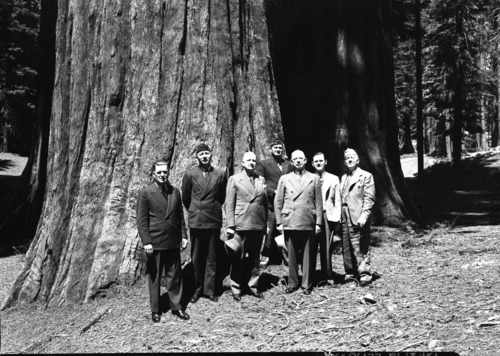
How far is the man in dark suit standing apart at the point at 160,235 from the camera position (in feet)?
23.3

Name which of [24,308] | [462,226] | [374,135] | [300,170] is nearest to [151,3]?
→ [300,170]

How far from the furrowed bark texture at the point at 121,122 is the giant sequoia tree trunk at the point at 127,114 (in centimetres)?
1

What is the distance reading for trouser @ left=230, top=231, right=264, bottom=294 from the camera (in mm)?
7746

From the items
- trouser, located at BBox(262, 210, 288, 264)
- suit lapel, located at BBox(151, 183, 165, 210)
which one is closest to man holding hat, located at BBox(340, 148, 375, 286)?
trouser, located at BBox(262, 210, 288, 264)

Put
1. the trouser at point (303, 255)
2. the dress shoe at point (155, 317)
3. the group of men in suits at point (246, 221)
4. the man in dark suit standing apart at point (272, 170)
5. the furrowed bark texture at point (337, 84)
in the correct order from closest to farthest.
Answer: the dress shoe at point (155, 317) → the group of men in suits at point (246, 221) → the trouser at point (303, 255) → the man in dark suit standing apart at point (272, 170) → the furrowed bark texture at point (337, 84)

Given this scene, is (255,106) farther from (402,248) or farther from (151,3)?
(402,248)

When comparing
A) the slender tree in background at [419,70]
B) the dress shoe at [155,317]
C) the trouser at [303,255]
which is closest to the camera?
the dress shoe at [155,317]

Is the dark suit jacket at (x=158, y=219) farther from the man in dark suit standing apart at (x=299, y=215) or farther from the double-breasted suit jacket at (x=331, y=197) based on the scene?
the double-breasted suit jacket at (x=331, y=197)

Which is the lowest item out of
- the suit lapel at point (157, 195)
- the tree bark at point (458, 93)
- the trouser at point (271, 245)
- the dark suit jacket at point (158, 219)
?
the trouser at point (271, 245)

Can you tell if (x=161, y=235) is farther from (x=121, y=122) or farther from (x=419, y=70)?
(x=419, y=70)

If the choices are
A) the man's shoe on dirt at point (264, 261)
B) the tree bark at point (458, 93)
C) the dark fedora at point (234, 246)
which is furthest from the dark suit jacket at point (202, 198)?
the tree bark at point (458, 93)

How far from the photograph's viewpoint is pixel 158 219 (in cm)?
718

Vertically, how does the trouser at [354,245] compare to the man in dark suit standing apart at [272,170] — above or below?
below

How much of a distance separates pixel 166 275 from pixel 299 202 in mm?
1981
